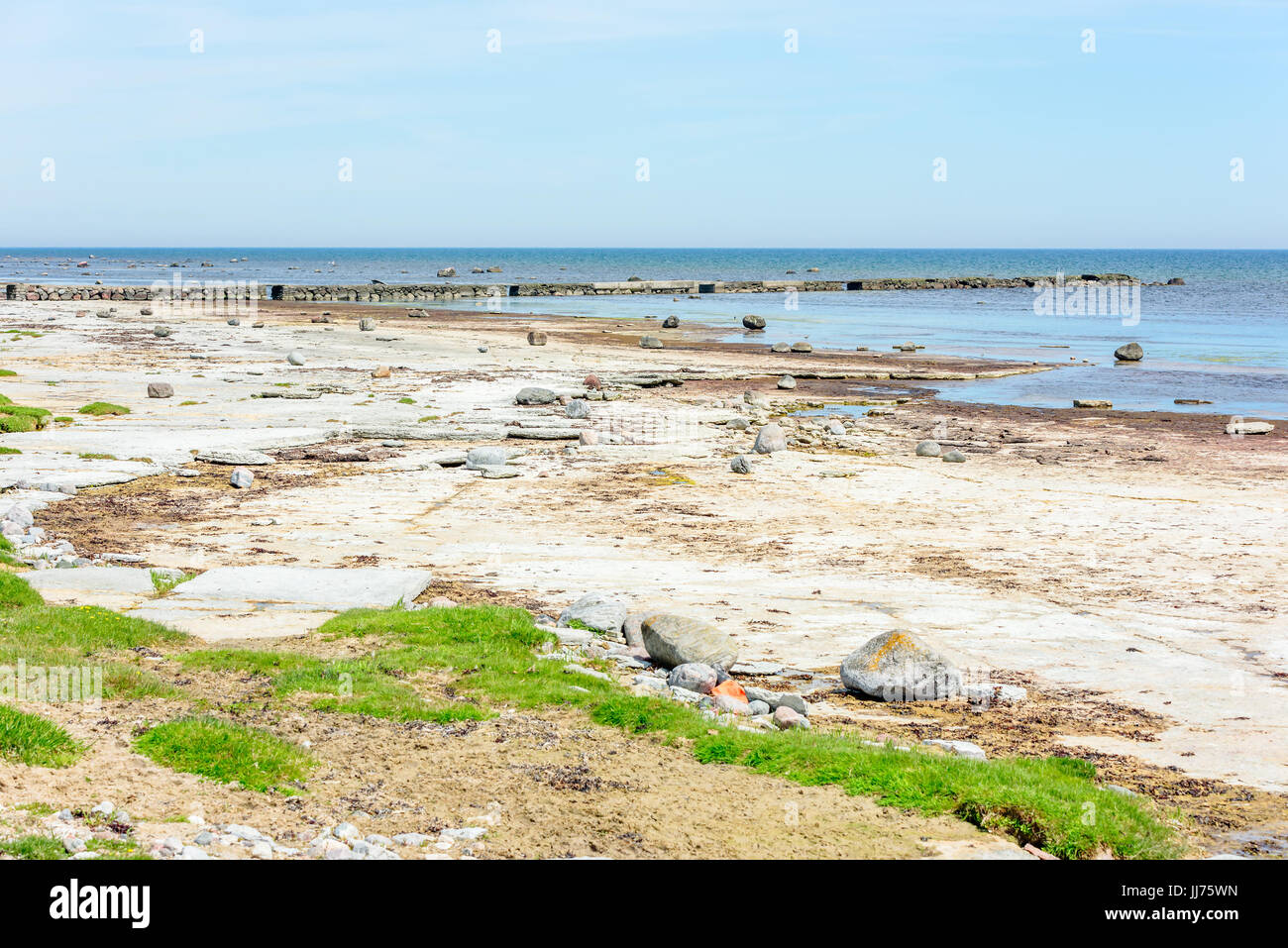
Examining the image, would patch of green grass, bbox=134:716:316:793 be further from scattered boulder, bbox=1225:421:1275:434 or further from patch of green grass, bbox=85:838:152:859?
scattered boulder, bbox=1225:421:1275:434

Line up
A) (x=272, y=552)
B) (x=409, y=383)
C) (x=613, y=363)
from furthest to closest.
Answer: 1. (x=613, y=363)
2. (x=409, y=383)
3. (x=272, y=552)

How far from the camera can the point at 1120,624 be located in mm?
10859

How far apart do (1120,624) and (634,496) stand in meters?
7.73

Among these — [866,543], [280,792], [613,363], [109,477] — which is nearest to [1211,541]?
[866,543]

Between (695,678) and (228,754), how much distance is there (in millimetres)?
3584

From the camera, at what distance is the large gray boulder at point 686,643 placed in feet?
30.3

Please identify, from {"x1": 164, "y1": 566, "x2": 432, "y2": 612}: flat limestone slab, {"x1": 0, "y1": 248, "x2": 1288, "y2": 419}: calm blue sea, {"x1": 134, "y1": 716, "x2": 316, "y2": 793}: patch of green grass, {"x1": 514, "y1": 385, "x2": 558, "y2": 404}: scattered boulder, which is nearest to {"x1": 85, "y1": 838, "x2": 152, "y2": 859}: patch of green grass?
{"x1": 134, "y1": 716, "x2": 316, "y2": 793}: patch of green grass

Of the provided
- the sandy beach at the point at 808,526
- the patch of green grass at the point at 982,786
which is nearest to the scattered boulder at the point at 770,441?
the sandy beach at the point at 808,526

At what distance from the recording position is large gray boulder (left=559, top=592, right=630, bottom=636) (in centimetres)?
1037

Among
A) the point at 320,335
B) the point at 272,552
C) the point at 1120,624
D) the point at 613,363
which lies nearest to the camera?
the point at 1120,624

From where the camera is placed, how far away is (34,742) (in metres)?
6.27

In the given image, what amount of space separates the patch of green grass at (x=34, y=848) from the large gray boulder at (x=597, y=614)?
217 inches

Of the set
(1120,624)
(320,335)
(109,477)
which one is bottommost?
(1120,624)
